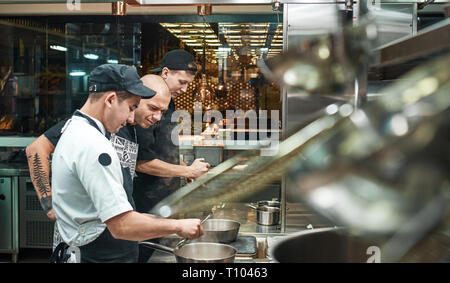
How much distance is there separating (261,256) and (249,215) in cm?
53

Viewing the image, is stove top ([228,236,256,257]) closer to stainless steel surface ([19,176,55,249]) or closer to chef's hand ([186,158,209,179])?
chef's hand ([186,158,209,179])

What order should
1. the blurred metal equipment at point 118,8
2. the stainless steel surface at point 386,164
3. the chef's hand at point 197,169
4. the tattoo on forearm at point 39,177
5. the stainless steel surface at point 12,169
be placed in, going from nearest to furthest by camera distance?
1. the stainless steel surface at point 386,164
2. the blurred metal equipment at point 118,8
3. the tattoo on forearm at point 39,177
4. the chef's hand at point 197,169
5. the stainless steel surface at point 12,169

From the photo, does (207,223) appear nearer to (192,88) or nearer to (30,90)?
(192,88)

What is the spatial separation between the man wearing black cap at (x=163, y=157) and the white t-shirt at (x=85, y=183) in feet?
1.05

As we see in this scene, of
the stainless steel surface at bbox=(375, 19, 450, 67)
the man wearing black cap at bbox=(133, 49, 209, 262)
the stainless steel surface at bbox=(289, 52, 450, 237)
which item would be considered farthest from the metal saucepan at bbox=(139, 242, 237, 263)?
the stainless steel surface at bbox=(289, 52, 450, 237)

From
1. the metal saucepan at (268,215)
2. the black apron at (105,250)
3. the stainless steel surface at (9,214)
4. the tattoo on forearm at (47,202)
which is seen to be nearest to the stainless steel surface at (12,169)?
the stainless steel surface at (9,214)

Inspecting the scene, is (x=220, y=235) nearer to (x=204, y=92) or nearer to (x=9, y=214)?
(x=204, y=92)

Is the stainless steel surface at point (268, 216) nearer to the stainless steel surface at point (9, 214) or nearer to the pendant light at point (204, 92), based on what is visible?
the pendant light at point (204, 92)

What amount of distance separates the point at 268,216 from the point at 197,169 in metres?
0.49

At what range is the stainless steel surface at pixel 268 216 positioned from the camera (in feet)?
5.46

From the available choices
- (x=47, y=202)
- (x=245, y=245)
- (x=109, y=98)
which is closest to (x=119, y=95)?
(x=109, y=98)

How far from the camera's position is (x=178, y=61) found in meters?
2.09

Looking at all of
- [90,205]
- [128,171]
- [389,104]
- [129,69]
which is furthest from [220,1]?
[389,104]

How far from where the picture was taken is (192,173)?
1952 mm
